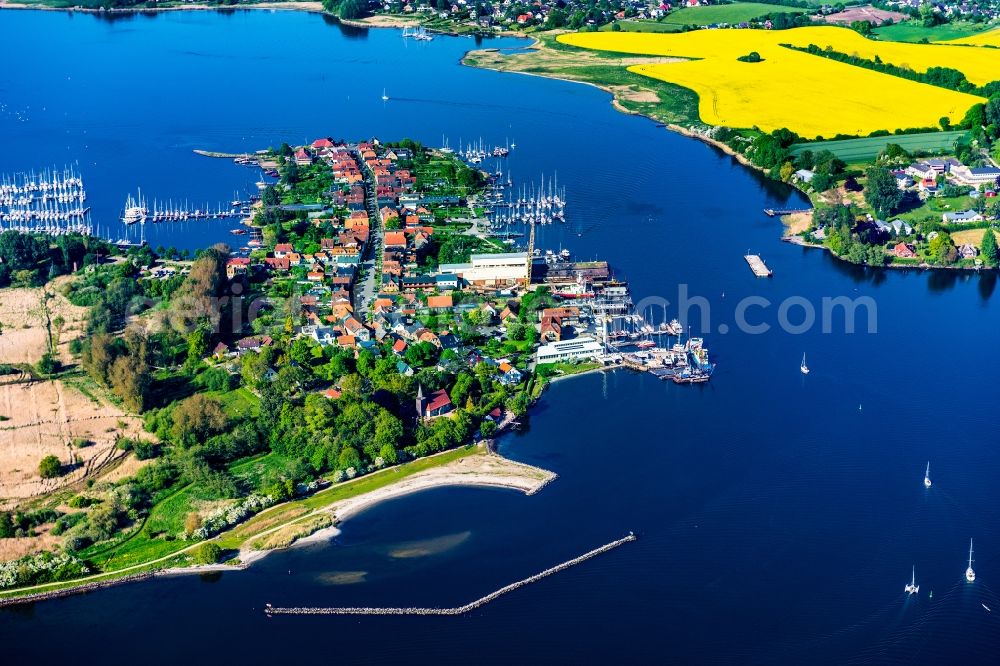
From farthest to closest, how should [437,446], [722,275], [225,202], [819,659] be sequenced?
[225,202], [722,275], [437,446], [819,659]

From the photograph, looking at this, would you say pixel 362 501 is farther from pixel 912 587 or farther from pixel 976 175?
pixel 976 175

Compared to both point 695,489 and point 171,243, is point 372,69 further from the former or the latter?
point 695,489

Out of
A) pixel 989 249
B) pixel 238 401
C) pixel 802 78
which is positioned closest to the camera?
pixel 238 401

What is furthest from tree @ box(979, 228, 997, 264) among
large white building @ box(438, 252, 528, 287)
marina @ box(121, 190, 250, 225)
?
marina @ box(121, 190, 250, 225)

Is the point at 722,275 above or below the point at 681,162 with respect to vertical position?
below

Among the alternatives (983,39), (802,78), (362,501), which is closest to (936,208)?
(802,78)

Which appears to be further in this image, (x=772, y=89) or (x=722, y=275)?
(x=772, y=89)

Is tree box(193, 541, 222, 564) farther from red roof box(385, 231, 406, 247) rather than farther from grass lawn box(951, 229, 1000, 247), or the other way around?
grass lawn box(951, 229, 1000, 247)

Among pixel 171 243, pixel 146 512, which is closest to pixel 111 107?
pixel 171 243
